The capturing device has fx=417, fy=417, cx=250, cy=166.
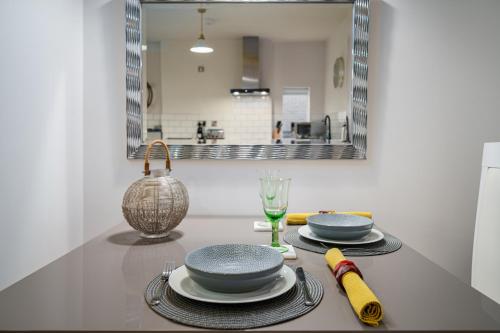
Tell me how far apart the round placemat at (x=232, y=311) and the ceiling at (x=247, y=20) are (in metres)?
1.32

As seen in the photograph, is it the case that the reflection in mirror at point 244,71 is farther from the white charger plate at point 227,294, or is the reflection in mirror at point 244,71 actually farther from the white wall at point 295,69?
the white charger plate at point 227,294

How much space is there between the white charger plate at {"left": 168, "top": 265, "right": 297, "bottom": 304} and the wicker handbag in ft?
1.46

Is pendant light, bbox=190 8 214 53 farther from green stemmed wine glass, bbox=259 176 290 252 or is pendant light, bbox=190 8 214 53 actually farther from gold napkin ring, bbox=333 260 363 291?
gold napkin ring, bbox=333 260 363 291

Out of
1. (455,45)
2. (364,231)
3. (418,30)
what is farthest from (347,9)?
(364,231)

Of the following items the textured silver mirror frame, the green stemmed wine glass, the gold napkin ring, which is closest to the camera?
the gold napkin ring

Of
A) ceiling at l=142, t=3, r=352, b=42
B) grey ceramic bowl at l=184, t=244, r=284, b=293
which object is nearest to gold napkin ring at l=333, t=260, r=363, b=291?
grey ceramic bowl at l=184, t=244, r=284, b=293

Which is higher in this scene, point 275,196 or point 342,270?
point 275,196

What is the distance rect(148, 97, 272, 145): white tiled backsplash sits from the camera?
1860mm

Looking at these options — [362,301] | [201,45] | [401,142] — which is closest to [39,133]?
[201,45]

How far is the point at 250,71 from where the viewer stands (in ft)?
6.12

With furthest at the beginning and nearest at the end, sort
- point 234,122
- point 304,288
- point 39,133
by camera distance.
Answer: point 234,122 → point 39,133 → point 304,288

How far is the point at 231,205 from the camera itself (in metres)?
1.93

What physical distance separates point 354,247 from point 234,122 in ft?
2.80

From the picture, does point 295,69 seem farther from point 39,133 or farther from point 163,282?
point 163,282
